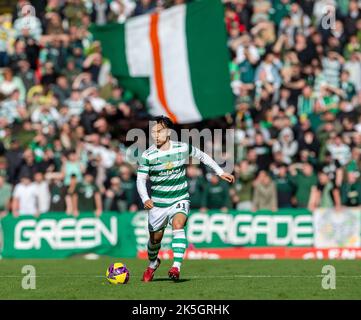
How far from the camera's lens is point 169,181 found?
1606 centimetres

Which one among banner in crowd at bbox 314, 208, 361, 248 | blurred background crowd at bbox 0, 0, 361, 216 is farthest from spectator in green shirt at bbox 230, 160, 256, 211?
banner in crowd at bbox 314, 208, 361, 248

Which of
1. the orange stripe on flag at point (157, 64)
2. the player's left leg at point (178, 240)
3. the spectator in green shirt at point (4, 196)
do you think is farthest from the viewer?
the orange stripe on flag at point (157, 64)

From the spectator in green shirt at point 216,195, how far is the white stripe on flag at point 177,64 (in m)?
1.66

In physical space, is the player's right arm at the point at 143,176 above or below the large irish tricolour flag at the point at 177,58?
below

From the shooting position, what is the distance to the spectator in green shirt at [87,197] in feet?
87.6

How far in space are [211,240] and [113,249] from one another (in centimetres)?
235

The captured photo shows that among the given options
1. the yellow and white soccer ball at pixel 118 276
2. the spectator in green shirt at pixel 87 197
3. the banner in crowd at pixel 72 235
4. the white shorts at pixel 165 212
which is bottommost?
the banner in crowd at pixel 72 235

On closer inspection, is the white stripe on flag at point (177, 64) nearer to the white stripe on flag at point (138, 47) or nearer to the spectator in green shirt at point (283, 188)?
the white stripe on flag at point (138, 47)

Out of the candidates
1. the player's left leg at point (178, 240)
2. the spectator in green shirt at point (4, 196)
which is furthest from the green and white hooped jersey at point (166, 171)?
the spectator in green shirt at point (4, 196)

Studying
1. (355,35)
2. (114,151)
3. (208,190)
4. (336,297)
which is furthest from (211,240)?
(336,297)

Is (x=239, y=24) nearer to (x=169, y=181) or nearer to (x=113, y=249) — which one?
(x=113, y=249)

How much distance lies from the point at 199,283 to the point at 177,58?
12.6 meters

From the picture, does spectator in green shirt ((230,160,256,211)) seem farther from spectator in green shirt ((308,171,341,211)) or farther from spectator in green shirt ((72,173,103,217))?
spectator in green shirt ((72,173,103,217))

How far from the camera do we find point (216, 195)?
26.5 meters
